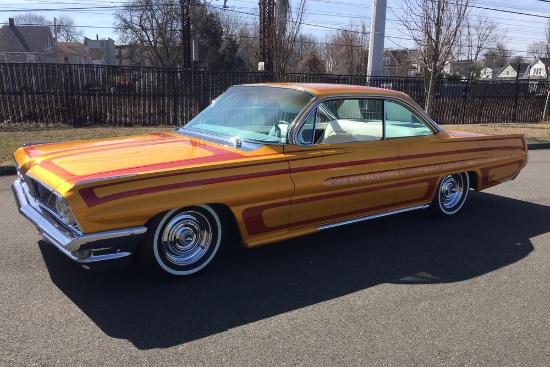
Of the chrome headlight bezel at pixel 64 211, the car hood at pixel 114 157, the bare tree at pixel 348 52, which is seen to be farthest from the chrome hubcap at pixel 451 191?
the bare tree at pixel 348 52

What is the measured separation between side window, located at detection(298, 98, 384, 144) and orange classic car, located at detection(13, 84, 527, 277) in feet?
0.04

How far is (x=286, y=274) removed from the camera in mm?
3955

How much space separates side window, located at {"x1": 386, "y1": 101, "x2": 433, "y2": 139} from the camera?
499cm

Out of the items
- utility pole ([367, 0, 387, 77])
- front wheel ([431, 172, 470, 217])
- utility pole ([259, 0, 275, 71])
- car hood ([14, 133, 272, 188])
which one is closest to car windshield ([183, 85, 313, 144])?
car hood ([14, 133, 272, 188])

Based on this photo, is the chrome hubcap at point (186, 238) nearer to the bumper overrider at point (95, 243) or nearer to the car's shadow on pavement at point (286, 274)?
the car's shadow on pavement at point (286, 274)

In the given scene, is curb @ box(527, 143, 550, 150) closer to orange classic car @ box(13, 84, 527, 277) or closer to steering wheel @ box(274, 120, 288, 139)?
orange classic car @ box(13, 84, 527, 277)

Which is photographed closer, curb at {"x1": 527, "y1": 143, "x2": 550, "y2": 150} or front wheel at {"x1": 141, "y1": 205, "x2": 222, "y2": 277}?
front wheel at {"x1": 141, "y1": 205, "x2": 222, "y2": 277}

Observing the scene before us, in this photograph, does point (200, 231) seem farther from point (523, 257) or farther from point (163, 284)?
point (523, 257)

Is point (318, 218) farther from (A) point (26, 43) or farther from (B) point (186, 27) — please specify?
(A) point (26, 43)

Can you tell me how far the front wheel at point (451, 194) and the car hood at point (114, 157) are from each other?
2.60 meters

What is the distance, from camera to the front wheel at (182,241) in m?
3.52

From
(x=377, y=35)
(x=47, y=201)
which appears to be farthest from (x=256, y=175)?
(x=377, y=35)

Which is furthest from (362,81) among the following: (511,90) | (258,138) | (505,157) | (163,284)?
(163,284)

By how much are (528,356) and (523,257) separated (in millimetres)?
1858
